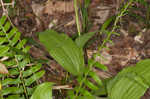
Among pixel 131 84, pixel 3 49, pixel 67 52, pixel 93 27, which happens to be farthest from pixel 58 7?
pixel 131 84

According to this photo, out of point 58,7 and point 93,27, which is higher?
point 58,7

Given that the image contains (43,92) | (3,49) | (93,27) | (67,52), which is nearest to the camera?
(43,92)

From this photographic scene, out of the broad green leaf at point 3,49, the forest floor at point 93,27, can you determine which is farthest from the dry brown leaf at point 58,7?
the broad green leaf at point 3,49

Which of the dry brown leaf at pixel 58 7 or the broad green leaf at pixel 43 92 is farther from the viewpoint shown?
the dry brown leaf at pixel 58 7

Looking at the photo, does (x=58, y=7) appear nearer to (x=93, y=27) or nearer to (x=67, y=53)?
(x=93, y=27)

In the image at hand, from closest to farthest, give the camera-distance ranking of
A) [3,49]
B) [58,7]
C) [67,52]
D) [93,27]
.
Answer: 1. [3,49]
2. [67,52]
3. [93,27]
4. [58,7]

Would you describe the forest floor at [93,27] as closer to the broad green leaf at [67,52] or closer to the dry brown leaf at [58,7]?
the dry brown leaf at [58,7]

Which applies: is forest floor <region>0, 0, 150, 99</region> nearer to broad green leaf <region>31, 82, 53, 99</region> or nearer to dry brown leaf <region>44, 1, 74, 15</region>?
dry brown leaf <region>44, 1, 74, 15</region>
